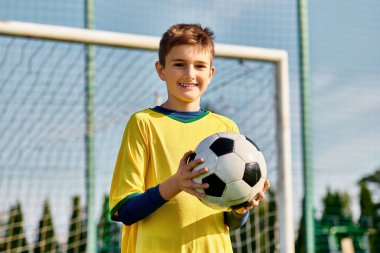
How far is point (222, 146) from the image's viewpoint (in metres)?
2.13

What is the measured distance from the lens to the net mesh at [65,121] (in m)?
5.40

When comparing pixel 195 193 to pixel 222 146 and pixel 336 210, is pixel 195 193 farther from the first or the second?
pixel 336 210

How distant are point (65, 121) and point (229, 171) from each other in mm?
3936

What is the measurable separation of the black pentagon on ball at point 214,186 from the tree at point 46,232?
409 centimetres

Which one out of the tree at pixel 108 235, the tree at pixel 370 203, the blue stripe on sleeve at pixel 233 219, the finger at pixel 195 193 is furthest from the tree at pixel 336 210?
the finger at pixel 195 193

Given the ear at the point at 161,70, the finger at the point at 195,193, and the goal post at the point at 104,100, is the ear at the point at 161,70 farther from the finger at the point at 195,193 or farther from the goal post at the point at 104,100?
the goal post at the point at 104,100

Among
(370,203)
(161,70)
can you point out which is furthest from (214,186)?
(370,203)

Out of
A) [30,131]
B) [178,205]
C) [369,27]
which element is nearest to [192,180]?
[178,205]

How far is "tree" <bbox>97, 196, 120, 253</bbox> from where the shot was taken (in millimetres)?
6340

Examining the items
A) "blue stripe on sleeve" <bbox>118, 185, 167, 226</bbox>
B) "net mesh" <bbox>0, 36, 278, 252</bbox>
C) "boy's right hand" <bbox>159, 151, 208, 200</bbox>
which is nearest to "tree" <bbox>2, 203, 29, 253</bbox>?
"net mesh" <bbox>0, 36, 278, 252</bbox>

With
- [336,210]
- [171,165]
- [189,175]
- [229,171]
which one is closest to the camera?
[189,175]

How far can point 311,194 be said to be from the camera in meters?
5.42

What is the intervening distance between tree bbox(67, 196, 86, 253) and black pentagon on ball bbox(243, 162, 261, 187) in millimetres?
3842

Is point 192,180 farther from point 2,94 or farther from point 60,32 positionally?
point 2,94
